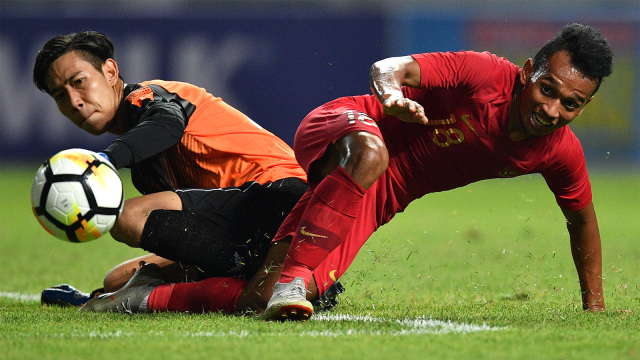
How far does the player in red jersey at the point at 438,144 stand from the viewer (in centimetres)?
319

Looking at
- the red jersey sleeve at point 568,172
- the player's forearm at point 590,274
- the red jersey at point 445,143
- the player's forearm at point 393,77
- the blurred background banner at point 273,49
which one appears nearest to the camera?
the player's forearm at point 393,77

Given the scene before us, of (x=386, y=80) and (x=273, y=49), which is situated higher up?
(x=386, y=80)

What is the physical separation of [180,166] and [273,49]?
916cm

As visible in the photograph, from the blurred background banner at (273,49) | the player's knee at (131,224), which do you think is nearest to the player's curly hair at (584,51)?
the player's knee at (131,224)

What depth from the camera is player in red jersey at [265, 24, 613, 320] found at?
319 centimetres

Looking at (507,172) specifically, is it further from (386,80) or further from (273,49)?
(273,49)

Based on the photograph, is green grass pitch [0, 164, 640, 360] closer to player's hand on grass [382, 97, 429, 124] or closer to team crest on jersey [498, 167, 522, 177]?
team crest on jersey [498, 167, 522, 177]

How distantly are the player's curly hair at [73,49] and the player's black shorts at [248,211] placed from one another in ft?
2.68

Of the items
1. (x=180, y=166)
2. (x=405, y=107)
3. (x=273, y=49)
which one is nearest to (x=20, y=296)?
(x=180, y=166)

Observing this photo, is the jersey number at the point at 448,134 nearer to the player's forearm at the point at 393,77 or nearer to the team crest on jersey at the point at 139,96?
the player's forearm at the point at 393,77

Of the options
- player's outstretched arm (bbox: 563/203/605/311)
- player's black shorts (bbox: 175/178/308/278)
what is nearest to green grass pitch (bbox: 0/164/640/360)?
player's outstretched arm (bbox: 563/203/605/311)

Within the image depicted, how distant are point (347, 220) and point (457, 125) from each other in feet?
2.22

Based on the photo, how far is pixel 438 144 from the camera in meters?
3.59

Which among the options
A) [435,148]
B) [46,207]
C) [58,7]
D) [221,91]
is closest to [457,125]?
[435,148]
